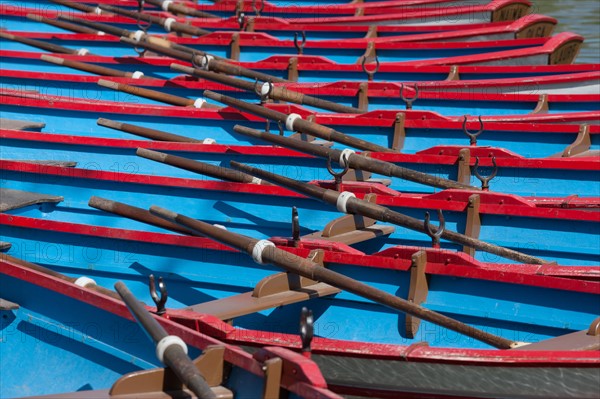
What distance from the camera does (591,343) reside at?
177 inches

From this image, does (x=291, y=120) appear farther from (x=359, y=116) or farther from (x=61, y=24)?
(x=61, y=24)

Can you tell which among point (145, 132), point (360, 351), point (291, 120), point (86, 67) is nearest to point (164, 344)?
point (360, 351)

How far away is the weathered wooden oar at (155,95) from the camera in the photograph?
27.9ft

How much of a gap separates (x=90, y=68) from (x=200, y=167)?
3288mm

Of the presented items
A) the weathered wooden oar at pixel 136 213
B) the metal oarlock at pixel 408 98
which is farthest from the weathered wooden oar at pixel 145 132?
the metal oarlock at pixel 408 98

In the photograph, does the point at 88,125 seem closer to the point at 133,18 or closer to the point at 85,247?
the point at 85,247

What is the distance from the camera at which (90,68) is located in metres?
9.56

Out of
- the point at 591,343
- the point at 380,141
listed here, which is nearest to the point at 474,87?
the point at 380,141

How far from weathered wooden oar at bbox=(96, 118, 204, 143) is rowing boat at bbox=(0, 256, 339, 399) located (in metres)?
2.00

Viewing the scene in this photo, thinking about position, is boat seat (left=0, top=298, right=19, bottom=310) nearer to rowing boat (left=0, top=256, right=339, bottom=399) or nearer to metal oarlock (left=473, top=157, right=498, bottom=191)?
rowing boat (left=0, top=256, right=339, bottom=399)

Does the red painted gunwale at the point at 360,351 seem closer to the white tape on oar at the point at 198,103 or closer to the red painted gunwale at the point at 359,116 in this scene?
the red painted gunwale at the point at 359,116

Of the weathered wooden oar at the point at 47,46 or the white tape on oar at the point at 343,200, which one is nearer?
the white tape on oar at the point at 343,200

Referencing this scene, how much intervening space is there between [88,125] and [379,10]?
14.3 ft

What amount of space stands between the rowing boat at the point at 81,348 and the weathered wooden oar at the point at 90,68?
4152 mm
